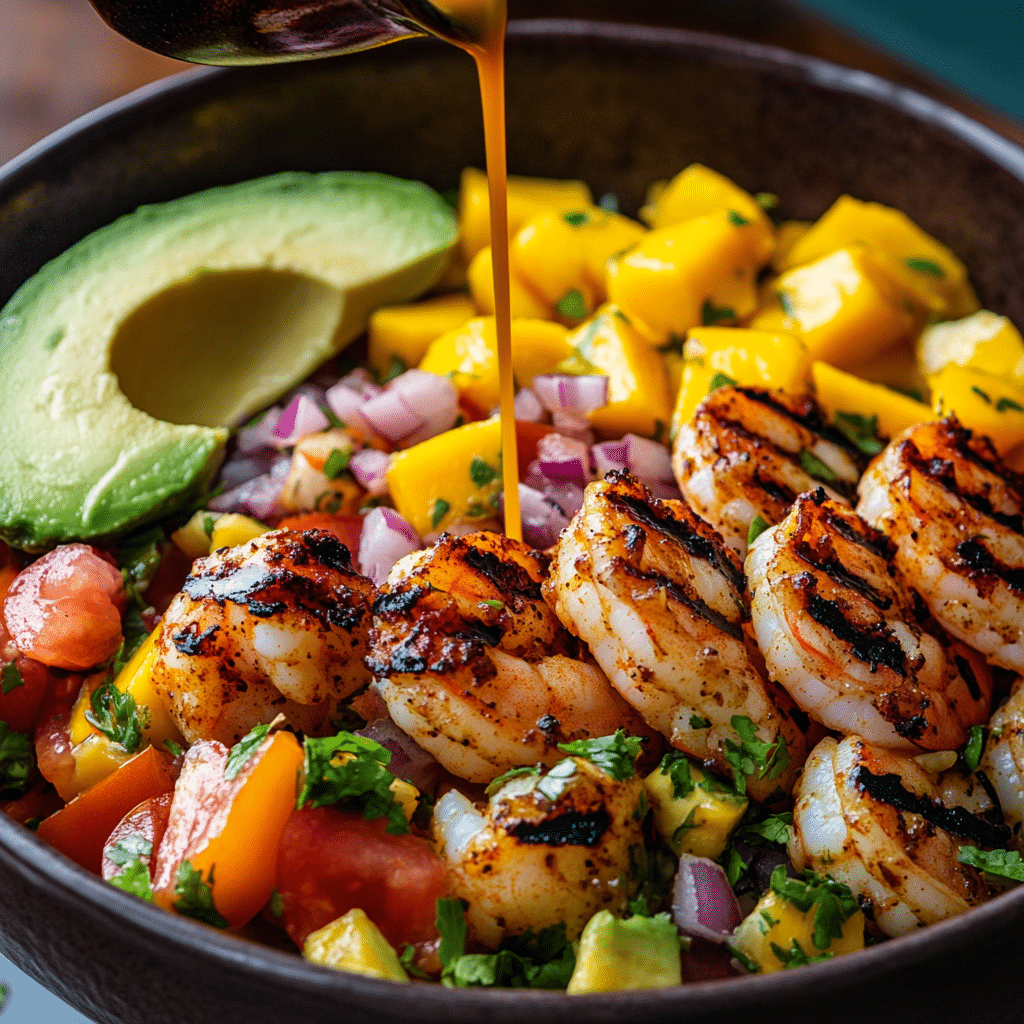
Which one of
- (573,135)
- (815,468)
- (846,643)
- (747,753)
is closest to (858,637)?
(846,643)

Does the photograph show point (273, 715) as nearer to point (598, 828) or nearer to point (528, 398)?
point (598, 828)

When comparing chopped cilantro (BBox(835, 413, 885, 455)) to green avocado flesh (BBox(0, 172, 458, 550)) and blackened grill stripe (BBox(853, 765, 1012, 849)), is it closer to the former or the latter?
blackened grill stripe (BBox(853, 765, 1012, 849))

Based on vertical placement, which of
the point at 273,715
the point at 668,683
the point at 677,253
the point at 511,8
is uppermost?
the point at 511,8

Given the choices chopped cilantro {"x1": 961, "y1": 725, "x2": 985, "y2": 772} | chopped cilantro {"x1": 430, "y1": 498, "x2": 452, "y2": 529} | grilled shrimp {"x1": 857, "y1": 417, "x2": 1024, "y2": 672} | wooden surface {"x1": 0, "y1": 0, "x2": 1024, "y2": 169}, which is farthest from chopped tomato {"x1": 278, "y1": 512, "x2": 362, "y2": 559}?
wooden surface {"x1": 0, "y1": 0, "x2": 1024, "y2": 169}

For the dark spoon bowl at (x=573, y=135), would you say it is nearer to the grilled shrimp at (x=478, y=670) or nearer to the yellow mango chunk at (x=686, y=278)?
the yellow mango chunk at (x=686, y=278)

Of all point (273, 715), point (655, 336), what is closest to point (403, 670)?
point (273, 715)

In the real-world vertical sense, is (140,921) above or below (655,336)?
below
